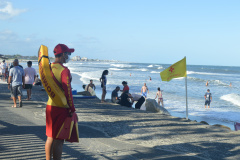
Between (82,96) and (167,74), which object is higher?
(167,74)

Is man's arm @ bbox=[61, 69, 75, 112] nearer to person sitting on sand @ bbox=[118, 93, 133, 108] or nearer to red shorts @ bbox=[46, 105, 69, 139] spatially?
red shorts @ bbox=[46, 105, 69, 139]

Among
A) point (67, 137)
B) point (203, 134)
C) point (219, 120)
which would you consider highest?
point (67, 137)

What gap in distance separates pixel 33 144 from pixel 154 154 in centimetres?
236

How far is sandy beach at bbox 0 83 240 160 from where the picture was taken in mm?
5000

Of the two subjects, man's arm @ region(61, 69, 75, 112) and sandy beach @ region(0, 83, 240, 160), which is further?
sandy beach @ region(0, 83, 240, 160)

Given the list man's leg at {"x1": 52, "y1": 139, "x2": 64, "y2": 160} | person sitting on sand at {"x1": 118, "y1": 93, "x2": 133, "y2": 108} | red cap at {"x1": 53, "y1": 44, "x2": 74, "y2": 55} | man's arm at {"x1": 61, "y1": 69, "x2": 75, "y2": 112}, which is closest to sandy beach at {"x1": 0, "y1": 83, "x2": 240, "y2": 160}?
man's leg at {"x1": 52, "y1": 139, "x2": 64, "y2": 160}

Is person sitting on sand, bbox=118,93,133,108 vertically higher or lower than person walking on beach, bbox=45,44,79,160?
lower

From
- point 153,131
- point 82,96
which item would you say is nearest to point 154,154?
point 153,131

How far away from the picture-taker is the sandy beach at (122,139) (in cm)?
500

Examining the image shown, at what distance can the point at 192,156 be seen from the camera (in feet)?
16.8

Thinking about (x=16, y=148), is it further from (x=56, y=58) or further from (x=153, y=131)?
(x=153, y=131)

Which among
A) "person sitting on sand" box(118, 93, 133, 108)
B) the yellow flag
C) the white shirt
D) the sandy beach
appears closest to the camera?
the sandy beach

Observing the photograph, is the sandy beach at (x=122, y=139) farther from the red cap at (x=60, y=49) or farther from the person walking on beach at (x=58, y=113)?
the red cap at (x=60, y=49)

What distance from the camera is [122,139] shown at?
6.30 meters
